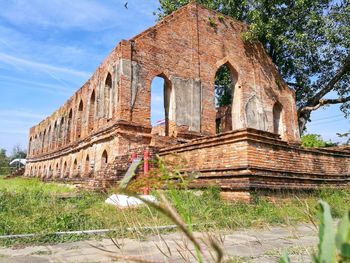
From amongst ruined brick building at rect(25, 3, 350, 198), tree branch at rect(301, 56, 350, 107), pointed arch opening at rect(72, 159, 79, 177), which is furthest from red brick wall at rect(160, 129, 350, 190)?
tree branch at rect(301, 56, 350, 107)

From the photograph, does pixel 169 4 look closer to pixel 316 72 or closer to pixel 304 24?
pixel 304 24

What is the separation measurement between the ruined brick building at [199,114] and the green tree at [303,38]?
1.25 meters

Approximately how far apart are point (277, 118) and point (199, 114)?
18.3 feet

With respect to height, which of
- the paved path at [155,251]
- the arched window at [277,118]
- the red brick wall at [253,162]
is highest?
the arched window at [277,118]

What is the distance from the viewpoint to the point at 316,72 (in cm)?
1925

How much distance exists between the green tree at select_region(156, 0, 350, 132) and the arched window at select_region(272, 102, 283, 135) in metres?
2.11

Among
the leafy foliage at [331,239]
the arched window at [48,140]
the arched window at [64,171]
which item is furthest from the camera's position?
the arched window at [48,140]

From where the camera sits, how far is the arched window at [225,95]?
16266 mm

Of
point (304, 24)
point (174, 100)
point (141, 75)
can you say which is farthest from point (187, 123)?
point (304, 24)

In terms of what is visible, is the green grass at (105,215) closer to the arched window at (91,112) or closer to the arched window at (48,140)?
the arched window at (91,112)

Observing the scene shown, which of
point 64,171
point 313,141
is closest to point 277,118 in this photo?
point 313,141

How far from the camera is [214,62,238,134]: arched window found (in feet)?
53.4

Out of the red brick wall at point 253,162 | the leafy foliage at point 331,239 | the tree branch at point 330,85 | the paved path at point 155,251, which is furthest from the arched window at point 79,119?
the leafy foliage at point 331,239

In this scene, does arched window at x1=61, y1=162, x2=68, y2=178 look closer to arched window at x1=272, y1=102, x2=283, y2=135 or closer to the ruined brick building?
the ruined brick building
